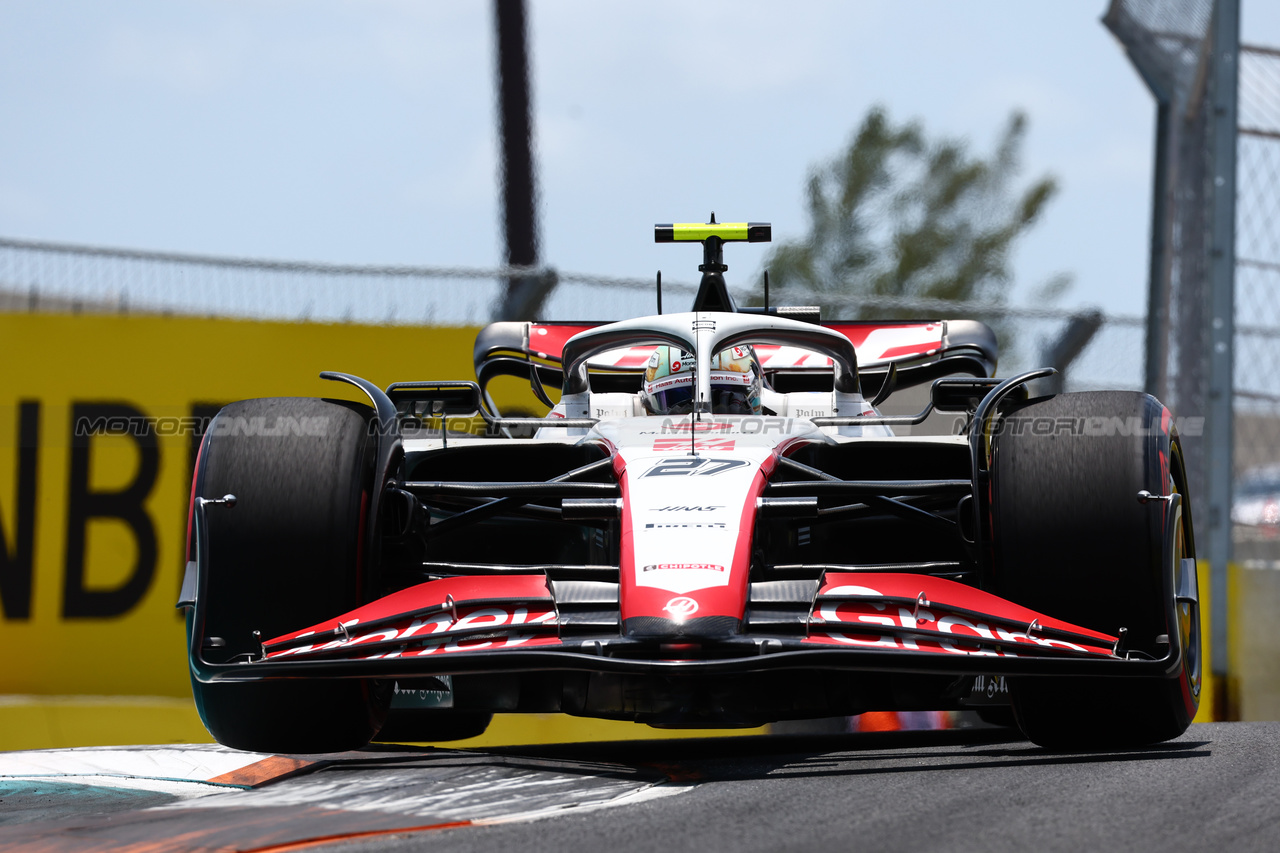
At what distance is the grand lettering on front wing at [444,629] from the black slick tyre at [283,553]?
0.30 meters

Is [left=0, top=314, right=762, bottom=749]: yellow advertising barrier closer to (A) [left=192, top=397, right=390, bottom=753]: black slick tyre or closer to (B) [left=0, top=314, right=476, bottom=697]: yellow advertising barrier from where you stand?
(B) [left=0, top=314, right=476, bottom=697]: yellow advertising barrier

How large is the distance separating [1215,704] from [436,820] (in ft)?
18.8

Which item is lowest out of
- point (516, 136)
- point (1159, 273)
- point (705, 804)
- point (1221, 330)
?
point (705, 804)

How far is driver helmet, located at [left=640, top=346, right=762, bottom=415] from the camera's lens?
544cm

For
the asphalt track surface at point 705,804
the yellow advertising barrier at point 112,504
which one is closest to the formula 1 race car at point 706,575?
the asphalt track surface at point 705,804

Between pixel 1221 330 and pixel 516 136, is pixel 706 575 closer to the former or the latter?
pixel 1221 330

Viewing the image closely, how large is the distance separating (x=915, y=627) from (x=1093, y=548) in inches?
24.8

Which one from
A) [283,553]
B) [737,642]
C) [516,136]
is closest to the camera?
[737,642]

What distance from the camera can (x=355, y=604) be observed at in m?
4.39

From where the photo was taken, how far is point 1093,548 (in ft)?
13.3

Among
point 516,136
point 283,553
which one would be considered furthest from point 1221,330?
point 516,136

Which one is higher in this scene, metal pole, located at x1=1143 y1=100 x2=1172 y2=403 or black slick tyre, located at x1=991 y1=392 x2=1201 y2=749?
metal pole, located at x1=1143 y1=100 x2=1172 y2=403

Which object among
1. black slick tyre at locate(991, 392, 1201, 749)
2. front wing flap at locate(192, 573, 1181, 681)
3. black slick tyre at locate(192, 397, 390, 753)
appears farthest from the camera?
black slick tyre at locate(192, 397, 390, 753)

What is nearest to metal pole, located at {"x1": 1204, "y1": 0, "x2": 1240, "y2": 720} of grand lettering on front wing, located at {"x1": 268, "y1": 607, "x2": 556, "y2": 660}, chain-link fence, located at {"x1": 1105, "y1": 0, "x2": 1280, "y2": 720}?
chain-link fence, located at {"x1": 1105, "y1": 0, "x2": 1280, "y2": 720}
